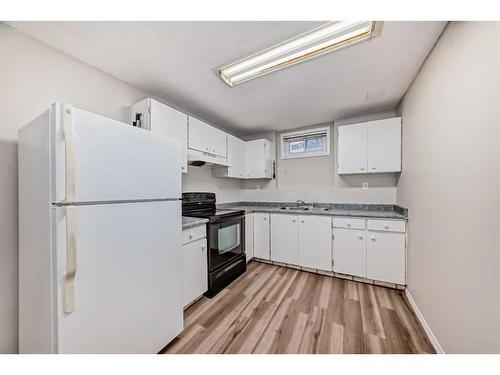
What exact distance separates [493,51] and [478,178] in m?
0.58

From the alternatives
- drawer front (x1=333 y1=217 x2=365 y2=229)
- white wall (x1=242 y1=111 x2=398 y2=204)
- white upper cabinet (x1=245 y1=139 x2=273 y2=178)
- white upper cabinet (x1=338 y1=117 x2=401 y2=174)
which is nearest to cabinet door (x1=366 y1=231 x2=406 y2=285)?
drawer front (x1=333 y1=217 x2=365 y2=229)

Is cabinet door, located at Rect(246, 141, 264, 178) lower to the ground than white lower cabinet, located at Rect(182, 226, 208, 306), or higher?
higher

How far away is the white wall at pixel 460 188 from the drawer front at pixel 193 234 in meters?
1.93

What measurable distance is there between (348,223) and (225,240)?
159 centimetres

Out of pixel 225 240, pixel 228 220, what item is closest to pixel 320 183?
pixel 228 220

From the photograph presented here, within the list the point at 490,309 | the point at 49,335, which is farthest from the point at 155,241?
the point at 490,309

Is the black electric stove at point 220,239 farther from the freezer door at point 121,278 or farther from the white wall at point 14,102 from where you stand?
the white wall at point 14,102

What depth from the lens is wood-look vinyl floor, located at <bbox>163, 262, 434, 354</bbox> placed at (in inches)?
54.0

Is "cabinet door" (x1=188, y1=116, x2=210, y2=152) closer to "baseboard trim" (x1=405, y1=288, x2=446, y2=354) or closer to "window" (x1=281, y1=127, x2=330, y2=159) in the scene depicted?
"window" (x1=281, y1=127, x2=330, y2=159)

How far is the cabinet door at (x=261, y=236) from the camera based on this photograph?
2.93m

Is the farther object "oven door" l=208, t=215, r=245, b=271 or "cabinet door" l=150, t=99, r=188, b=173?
"oven door" l=208, t=215, r=245, b=271

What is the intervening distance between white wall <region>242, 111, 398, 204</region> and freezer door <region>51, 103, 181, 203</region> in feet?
7.87

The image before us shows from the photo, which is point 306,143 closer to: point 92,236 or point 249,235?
point 249,235

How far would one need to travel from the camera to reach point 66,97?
1.49m
